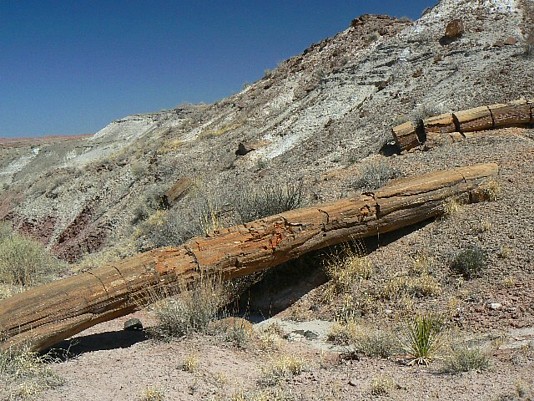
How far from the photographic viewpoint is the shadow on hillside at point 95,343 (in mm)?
5639

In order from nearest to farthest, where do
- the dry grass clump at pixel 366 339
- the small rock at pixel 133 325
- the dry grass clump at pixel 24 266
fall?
the dry grass clump at pixel 366 339
the small rock at pixel 133 325
the dry grass clump at pixel 24 266

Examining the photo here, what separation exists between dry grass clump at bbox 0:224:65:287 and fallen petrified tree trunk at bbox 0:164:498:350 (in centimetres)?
525

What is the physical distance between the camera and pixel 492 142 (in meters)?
10.3

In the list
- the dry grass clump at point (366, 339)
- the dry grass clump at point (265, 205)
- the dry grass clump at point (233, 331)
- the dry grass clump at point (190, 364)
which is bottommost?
the dry grass clump at point (366, 339)

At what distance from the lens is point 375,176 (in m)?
9.44

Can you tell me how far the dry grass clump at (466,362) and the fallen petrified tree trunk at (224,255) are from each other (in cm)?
277

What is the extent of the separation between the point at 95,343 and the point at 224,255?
179 centimetres

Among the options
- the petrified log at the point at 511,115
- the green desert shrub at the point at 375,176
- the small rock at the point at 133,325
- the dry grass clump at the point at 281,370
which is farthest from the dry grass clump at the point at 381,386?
the petrified log at the point at 511,115

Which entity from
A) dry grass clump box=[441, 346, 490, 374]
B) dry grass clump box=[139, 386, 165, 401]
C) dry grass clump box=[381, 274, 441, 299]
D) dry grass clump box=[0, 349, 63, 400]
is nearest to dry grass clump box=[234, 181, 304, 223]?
dry grass clump box=[381, 274, 441, 299]

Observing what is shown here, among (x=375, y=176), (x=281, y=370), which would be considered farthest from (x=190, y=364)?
(x=375, y=176)

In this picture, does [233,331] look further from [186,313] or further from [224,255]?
[224,255]

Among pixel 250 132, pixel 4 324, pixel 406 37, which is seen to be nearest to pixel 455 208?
pixel 4 324

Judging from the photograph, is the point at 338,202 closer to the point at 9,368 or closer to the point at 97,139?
the point at 9,368

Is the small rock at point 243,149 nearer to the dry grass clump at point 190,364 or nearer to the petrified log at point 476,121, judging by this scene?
the petrified log at point 476,121
